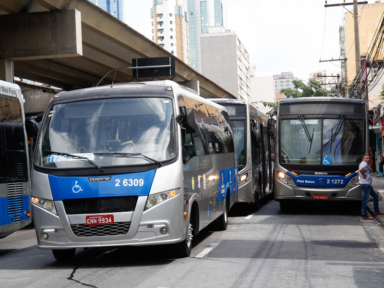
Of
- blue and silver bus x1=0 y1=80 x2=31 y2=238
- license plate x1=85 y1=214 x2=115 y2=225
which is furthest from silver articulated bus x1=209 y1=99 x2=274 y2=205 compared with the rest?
license plate x1=85 y1=214 x2=115 y2=225

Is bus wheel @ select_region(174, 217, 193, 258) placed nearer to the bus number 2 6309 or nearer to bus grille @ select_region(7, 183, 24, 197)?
the bus number 2 6309

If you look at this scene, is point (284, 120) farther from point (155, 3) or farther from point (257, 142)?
point (155, 3)

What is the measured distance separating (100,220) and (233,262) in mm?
2053

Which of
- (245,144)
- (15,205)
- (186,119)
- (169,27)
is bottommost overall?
(15,205)

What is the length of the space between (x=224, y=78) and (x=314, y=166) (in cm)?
10052

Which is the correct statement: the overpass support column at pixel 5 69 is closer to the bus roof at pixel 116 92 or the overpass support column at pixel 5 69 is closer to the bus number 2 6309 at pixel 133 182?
the bus roof at pixel 116 92

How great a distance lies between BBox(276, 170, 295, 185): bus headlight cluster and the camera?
52.0 feet

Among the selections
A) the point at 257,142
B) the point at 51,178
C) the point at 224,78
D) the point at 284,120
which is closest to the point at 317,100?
the point at 284,120

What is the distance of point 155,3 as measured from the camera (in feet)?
525

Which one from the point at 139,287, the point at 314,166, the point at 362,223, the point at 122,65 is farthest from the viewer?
the point at 122,65

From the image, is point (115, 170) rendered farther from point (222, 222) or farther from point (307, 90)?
point (307, 90)

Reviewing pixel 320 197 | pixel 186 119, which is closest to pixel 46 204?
pixel 186 119

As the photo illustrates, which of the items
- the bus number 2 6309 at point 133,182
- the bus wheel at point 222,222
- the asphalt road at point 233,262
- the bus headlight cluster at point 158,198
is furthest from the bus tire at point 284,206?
the bus number 2 6309 at point 133,182

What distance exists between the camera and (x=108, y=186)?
8.16m
